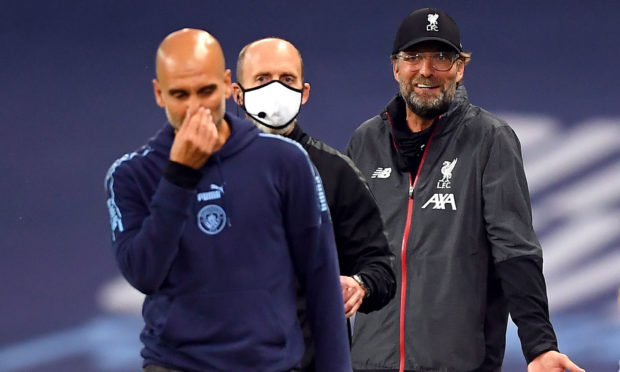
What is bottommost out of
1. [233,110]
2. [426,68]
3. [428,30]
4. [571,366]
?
[571,366]

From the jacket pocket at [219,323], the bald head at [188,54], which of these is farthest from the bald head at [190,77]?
the jacket pocket at [219,323]

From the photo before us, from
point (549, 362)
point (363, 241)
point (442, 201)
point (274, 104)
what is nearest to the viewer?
point (363, 241)

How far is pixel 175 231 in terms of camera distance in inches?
78.7

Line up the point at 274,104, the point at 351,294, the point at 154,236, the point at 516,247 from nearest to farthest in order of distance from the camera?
the point at 154,236
the point at 351,294
the point at 274,104
the point at 516,247

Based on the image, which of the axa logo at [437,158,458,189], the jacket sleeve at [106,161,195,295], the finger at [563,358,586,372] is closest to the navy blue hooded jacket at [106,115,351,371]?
the jacket sleeve at [106,161,195,295]

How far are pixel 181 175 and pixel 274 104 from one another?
78cm

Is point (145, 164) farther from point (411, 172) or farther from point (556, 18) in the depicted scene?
point (556, 18)

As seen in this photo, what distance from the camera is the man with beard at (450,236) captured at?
3057mm

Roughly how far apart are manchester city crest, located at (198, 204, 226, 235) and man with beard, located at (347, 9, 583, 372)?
1165 millimetres

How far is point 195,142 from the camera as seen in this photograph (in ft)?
6.57

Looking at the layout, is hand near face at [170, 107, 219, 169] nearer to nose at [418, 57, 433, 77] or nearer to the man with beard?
the man with beard

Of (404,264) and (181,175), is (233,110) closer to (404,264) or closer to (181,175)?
(404,264)

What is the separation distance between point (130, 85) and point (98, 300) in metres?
0.97

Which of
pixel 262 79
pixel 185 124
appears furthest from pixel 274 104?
pixel 185 124
